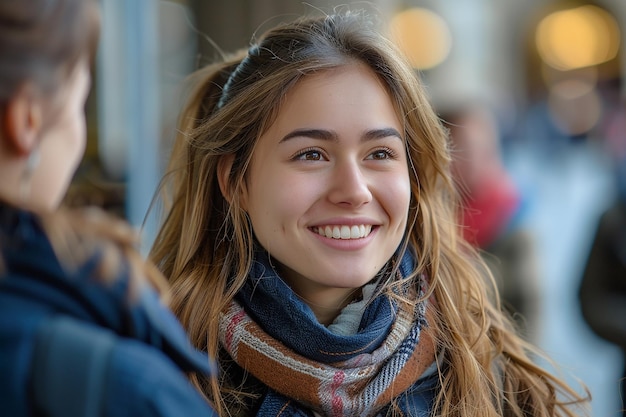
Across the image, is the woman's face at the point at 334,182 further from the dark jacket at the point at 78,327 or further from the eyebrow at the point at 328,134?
the dark jacket at the point at 78,327

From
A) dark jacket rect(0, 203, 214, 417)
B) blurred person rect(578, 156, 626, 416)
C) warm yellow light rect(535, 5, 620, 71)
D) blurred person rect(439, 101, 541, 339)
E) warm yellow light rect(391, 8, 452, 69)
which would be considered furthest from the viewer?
warm yellow light rect(535, 5, 620, 71)

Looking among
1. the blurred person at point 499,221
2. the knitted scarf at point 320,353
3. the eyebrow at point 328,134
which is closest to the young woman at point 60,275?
the knitted scarf at point 320,353

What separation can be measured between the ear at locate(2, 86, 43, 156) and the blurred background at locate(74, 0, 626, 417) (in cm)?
95

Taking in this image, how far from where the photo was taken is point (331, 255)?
177cm

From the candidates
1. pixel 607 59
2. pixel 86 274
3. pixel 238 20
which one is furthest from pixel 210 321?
pixel 607 59

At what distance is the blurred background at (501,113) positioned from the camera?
4.21 meters

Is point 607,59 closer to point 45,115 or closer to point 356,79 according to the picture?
point 356,79

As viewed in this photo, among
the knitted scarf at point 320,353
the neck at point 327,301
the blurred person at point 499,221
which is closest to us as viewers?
the knitted scarf at point 320,353

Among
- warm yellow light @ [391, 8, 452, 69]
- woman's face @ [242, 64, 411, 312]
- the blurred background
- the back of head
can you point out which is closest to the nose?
woman's face @ [242, 64, 411, 312]

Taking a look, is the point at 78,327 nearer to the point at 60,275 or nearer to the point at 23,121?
the point at 60,275

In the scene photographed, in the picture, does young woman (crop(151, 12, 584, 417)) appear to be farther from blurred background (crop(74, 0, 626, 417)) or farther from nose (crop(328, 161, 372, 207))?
blurred background (crop(74, 0, 626, 417))

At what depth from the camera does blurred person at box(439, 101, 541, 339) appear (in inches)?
162

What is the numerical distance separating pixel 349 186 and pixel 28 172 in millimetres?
742

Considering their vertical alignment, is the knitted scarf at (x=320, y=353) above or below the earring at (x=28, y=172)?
below
